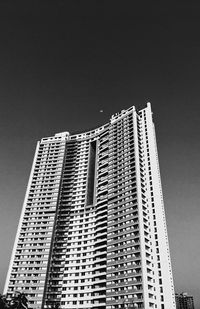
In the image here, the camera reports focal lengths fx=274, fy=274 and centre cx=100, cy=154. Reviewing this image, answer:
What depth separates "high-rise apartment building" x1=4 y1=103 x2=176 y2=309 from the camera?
9356 centimetres

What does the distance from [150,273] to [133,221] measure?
18.4m

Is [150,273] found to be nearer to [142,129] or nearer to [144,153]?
[144,153]

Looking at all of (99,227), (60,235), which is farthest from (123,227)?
(60,235)

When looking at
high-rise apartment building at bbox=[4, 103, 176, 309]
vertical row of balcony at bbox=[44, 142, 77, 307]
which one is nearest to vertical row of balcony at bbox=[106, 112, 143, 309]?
high-rise apartment building at bbox=[4, 103, 176, 309]

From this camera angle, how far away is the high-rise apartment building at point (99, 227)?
93.6 metres

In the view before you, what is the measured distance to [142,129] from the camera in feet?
457

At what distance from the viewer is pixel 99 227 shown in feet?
380

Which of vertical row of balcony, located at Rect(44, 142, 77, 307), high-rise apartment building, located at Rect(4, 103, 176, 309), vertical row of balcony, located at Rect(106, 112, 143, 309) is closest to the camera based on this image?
vertical row of balcony, located at Rect(106, 112, 143, 309)

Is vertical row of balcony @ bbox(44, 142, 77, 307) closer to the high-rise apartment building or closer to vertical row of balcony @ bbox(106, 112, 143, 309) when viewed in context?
the high-rise apartment building

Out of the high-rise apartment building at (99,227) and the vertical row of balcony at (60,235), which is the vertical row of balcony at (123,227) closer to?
the high-rise apartment building at (99,227)

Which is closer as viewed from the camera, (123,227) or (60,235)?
(123,227)

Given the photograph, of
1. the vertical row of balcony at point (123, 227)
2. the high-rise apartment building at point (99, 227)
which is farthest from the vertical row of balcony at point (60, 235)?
the vertical row of balcony at point (123, 227)

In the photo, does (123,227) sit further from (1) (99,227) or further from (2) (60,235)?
(2) (60,235)

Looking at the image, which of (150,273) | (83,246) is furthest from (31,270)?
(150,273)
